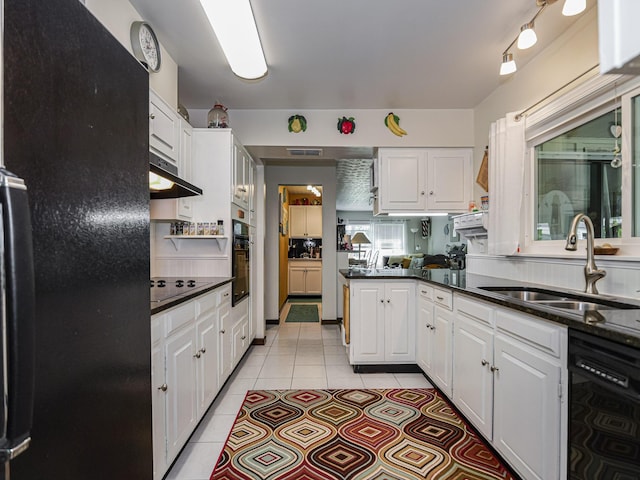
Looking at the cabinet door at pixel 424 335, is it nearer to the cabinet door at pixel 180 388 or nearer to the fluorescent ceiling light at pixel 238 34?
the cabinet door at pixel 180 388

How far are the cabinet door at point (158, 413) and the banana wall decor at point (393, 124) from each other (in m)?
2.99

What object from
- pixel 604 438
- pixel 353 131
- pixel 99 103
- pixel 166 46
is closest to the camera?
pixel 99 103

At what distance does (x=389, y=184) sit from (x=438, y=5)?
1851 millimetres

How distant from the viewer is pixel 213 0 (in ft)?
5.86

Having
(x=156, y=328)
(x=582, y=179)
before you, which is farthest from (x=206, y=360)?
(x=582, y=179)

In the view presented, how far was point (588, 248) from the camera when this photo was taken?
1.81 meters

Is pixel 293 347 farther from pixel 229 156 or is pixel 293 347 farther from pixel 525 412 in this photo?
pixel 525 412

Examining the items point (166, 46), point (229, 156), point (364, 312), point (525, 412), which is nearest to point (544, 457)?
point (525, 412)

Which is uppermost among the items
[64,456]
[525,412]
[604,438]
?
[64,456]

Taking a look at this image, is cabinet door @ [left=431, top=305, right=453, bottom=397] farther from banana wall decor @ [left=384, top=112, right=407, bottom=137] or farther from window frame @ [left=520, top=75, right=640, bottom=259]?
banana wall decor @ [left=384, top=112, right=407, bottom=137]

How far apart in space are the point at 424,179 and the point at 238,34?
236cm

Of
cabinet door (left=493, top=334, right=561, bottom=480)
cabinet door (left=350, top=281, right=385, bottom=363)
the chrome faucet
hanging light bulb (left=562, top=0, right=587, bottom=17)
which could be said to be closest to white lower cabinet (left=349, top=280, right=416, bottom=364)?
cabinet door (left=350, top=281, right=385, bottom=363)

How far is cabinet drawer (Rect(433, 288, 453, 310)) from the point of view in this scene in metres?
2.43

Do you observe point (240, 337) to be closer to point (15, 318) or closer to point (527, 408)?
point (527, 408)
